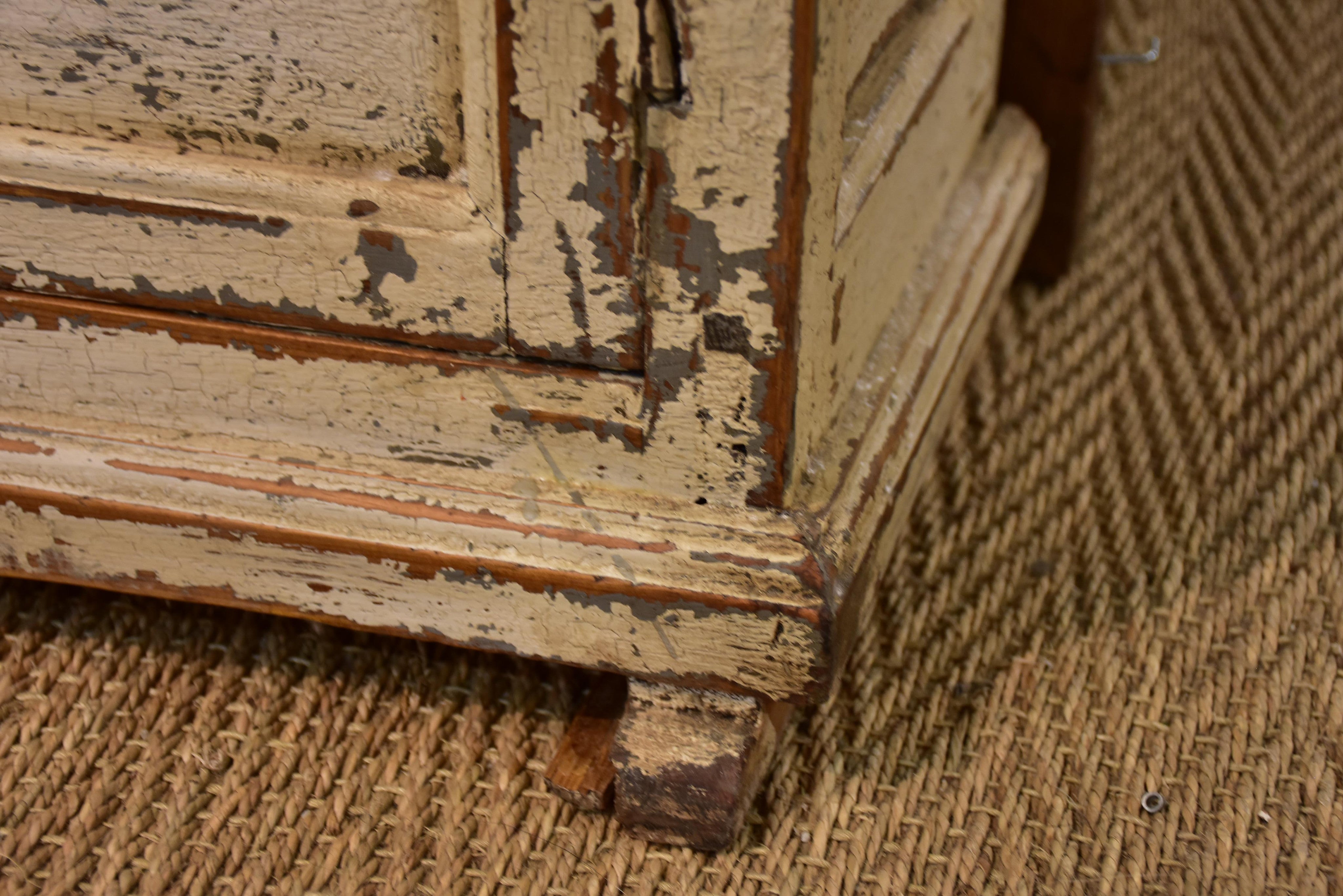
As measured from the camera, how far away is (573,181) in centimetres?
69

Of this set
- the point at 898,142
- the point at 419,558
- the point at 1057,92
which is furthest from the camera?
the point at 1057,92

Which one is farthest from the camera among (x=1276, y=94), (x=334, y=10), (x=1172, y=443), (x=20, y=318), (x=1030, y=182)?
(x=1276, y=94)

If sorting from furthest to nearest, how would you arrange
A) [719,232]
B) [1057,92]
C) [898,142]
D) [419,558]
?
[1057,92] → [898,142] → [419,558] → [719,232]

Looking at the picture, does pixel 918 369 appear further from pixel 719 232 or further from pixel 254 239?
pixel 254 239

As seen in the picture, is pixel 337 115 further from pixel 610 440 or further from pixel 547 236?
pixel 610 440

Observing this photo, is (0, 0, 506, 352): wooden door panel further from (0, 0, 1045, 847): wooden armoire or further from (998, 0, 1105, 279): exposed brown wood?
Answer: (998, 0, 1105, 279): exposed brown wood

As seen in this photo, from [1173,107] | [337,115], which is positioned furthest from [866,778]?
[1173,107]

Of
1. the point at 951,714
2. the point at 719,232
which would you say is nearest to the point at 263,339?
the point at 719,232

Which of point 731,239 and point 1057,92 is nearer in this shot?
point 731,239

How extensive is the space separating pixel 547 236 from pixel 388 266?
10 cm

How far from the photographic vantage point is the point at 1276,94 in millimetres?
1528

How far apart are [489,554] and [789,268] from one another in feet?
0.83

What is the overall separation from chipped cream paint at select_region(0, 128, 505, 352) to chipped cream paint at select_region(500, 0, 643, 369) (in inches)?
1.1

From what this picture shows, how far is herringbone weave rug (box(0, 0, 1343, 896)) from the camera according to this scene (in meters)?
0.80
